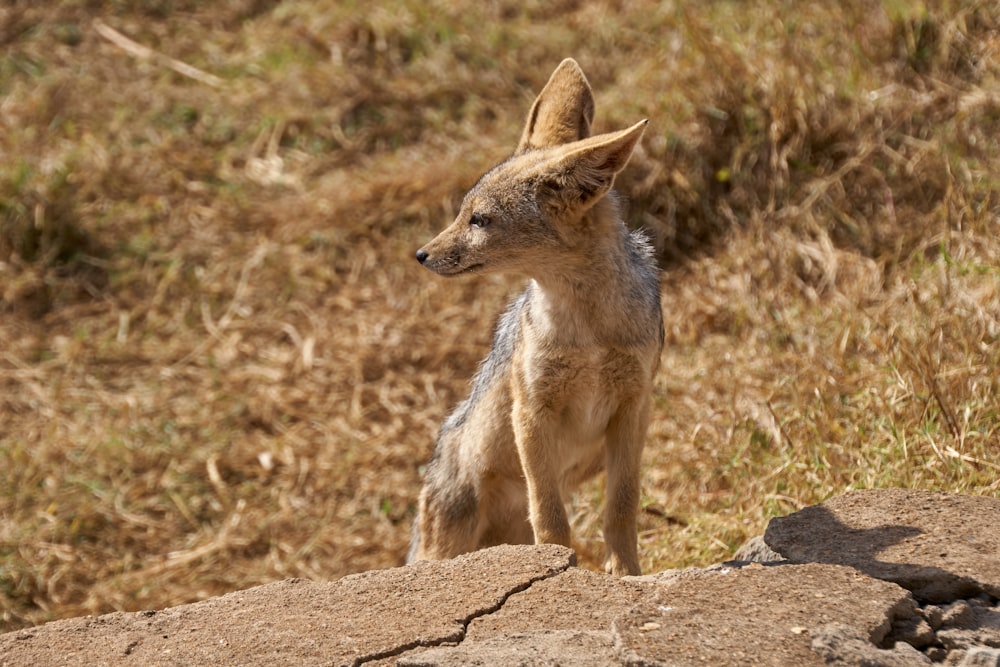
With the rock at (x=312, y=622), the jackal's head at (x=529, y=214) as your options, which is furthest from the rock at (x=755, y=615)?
the jackal's head at (x=529, y=214)

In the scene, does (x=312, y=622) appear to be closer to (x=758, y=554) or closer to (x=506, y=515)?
(x=758, y=554)

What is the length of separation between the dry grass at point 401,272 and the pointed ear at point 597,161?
1.83 meters

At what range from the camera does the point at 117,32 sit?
456 inches

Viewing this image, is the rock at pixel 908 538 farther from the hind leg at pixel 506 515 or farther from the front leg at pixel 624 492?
the hind leg at pixel 506 515

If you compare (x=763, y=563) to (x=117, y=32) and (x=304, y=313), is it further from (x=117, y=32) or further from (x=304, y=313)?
(x=117, y=32)

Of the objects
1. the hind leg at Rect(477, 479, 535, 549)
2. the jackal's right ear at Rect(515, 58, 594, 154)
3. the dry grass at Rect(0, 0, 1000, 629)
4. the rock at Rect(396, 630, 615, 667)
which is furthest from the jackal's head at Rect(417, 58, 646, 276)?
the dry grass at Rect(0, 0, 1000, 629)

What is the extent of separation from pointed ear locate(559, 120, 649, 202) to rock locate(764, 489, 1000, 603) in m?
1.39

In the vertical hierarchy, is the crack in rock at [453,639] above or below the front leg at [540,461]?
below

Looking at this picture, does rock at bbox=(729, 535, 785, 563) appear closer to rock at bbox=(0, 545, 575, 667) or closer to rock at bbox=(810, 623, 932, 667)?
rock at bbox=(0, 545, 575, 667)

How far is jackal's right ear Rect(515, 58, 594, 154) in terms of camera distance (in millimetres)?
5207

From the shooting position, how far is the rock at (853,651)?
3305 millimetres

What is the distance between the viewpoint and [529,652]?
3.52 m

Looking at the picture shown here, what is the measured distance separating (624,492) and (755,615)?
1.30 meters

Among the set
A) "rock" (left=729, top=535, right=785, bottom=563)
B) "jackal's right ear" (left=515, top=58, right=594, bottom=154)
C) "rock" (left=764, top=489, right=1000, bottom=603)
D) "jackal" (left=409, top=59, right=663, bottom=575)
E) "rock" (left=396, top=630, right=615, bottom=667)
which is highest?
"jackal's right ear" (left=515, top=58, right=594, bottom=154)
